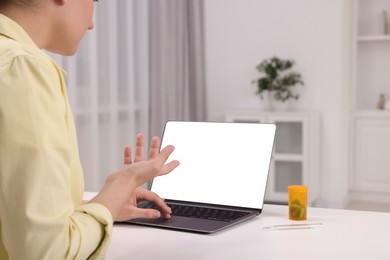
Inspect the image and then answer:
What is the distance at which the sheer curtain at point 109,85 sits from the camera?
358cm

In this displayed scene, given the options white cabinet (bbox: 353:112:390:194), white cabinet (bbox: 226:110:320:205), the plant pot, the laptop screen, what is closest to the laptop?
the laptop screen

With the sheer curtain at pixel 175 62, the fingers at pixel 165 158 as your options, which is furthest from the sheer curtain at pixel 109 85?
the fingers at pixel 165 158

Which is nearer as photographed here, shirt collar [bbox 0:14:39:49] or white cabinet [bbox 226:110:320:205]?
shirt collar [bbox 0:14:39:49]

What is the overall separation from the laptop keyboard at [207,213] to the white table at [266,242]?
47 millimetres

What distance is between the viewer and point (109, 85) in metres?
3.83

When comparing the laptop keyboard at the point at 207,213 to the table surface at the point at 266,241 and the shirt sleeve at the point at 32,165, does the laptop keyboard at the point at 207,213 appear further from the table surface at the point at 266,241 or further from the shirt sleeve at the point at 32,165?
the shirt sleeve at the point at 32,165

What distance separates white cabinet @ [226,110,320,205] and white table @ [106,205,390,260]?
297 cm

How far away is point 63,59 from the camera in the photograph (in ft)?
11.0

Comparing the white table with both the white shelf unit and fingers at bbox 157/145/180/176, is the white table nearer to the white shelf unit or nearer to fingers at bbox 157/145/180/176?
fingers at bbox 157/145/180/176

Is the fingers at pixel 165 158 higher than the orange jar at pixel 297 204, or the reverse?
the fingers at pixel 165 158

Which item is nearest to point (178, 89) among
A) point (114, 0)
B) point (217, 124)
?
point (114, 0)

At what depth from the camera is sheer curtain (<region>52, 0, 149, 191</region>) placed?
11.7 feet

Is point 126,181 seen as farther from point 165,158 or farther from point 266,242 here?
point 266,242

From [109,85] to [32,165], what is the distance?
3094mm
